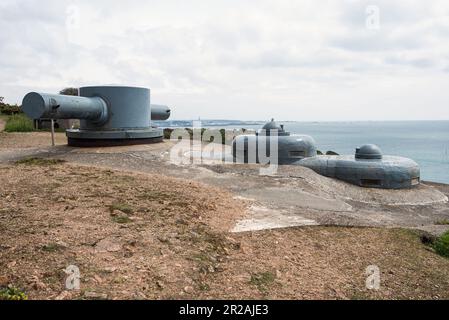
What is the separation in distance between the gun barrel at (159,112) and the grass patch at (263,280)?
647 inches

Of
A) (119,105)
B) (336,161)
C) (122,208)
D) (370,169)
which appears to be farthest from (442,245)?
(119,105)

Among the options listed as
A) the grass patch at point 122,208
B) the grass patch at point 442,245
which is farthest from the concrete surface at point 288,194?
the grass patch at point 122,208

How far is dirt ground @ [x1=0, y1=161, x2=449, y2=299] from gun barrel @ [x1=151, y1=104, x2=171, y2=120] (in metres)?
12.6

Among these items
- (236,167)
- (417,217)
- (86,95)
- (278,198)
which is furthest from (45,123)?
(417,217)

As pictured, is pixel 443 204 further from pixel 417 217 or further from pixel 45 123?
pixel 45 123

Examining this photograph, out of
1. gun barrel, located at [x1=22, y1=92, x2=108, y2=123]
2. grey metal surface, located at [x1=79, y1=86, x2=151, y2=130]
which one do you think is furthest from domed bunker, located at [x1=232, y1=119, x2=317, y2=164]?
gun barrel, located at [x1=22, y1=92, x2=108, y2=123]

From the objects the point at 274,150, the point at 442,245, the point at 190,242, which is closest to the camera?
the point at 190,242

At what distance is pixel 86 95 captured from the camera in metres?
15.9

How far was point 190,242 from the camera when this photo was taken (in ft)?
19.0

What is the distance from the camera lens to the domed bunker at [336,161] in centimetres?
1537

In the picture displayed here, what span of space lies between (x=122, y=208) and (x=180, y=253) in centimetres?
207

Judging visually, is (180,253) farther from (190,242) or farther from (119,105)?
(119,105)

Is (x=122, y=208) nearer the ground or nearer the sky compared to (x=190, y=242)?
nearer the sky
